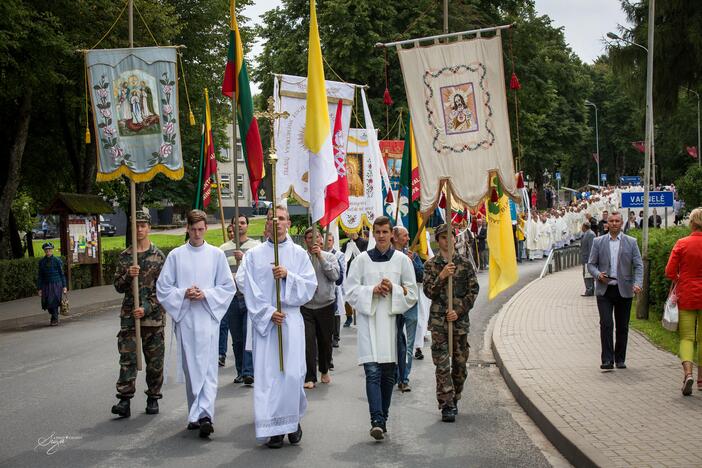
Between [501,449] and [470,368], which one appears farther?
[470,368]

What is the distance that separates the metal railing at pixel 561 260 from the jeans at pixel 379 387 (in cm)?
2217

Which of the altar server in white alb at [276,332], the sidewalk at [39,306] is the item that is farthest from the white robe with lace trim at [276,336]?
the sidewalk at [39,306]

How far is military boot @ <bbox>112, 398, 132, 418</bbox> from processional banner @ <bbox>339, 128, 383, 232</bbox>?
895 centimetres

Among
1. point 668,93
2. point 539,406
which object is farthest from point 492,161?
point 668,93

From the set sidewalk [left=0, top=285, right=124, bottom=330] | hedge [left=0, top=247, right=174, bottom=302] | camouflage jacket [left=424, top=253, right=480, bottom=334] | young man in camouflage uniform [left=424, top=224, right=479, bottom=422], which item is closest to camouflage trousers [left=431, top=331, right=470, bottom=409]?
young man in camouflage uniform [left=424, top=224, right=479, bottom=422]

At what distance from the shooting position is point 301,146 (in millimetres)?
15500

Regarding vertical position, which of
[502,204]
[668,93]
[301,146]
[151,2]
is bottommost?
[502,204]

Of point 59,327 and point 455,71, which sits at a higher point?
point 455,71

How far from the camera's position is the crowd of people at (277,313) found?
8.38 m

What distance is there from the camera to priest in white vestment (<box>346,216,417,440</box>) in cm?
853

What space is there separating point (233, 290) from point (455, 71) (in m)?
3.15

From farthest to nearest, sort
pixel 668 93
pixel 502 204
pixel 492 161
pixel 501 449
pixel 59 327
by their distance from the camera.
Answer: pixel 668 93 → pixel 59 327 → pixel 502 204 → pixel 492 161 → pixel 501 449

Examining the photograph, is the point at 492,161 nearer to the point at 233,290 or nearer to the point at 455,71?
the point at 455,71

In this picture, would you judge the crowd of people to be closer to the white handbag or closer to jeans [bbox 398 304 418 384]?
jeans [bbox 398 304 418 384]
